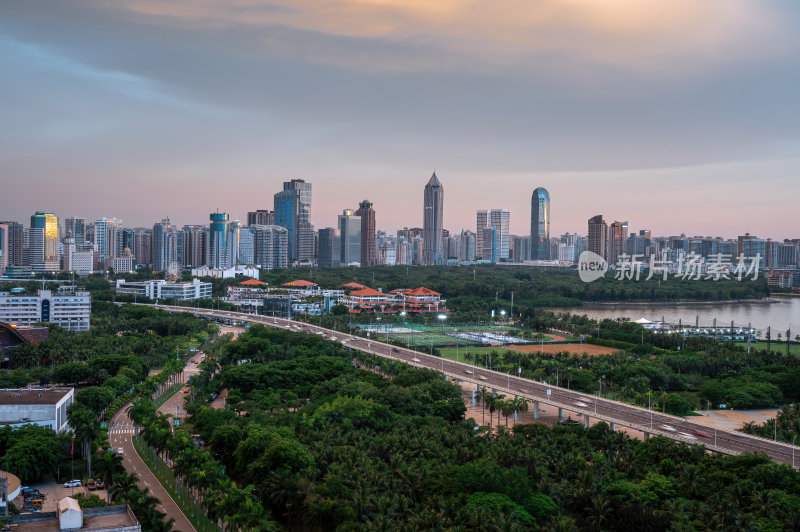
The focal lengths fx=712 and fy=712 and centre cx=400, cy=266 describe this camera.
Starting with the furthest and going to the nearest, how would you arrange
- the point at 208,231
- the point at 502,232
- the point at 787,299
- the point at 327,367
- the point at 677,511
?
1. the point at 502,232
2. the point at 208,231
3. the point at 787,299
4. the point at 327,367
5. the point at 677,511

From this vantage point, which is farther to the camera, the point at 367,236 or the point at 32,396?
the point at 367,236

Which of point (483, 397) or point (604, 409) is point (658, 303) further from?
point (604, 409)

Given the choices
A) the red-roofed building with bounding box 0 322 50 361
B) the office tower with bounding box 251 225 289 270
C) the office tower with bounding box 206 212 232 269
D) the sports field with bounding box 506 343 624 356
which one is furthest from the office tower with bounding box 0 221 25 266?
the sports field with bounding box 506 343 624 356

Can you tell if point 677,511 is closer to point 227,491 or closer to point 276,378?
point 227,491

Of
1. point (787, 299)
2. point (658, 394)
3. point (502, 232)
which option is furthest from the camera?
point (502, 232)

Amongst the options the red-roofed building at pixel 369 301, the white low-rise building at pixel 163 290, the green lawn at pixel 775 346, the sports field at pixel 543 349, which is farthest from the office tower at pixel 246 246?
the green lawn at pixel 775 346

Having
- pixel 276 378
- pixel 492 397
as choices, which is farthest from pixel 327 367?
pixel 492 397

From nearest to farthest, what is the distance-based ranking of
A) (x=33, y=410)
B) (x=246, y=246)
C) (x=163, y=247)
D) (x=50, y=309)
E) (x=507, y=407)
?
(x=33, y=410), (x=507, y=407), (x=50, y=309), (x=163, y=247), (x=246, y=246)

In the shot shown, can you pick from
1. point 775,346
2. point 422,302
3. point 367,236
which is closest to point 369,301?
point 422,302
